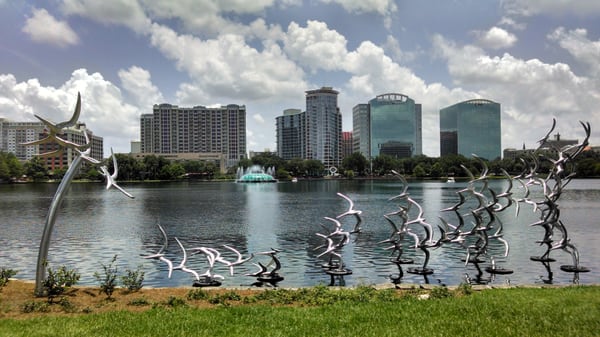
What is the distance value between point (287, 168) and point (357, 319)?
17826 centimetres

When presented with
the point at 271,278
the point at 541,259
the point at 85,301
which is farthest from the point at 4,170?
the point at 541,259

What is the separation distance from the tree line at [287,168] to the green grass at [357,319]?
406ft

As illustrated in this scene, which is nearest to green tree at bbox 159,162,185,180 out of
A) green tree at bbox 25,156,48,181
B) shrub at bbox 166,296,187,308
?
green tree at bbox 25,156,48,181

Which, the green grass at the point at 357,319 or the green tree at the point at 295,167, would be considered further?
the green tree at the point at 295,167

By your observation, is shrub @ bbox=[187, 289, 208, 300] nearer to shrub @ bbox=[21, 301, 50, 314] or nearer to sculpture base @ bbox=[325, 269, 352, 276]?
shrub @ bbox=[21, 301, 50, 314]

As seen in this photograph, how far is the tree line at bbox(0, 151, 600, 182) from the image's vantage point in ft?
482

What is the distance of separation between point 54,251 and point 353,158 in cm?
16413

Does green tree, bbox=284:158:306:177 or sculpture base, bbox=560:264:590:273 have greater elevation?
green tree, bbox=284:158:306:177

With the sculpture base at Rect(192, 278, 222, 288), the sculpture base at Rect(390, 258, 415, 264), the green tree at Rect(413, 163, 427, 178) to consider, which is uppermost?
the green tree at Rect(413, 163, 427, 178)

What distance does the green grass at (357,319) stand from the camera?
27.2 feet

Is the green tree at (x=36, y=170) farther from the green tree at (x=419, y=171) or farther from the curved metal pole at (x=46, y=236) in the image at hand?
the curved metal pole at (x=46, y=236)

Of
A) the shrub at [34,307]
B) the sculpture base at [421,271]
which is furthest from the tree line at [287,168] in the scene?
the shrub at [34,307]

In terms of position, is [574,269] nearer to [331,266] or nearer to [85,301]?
[331,266]

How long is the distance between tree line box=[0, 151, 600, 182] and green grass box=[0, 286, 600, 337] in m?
124
